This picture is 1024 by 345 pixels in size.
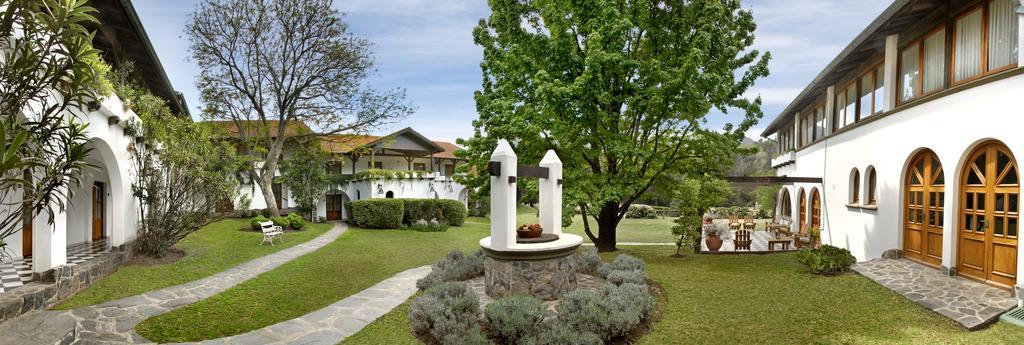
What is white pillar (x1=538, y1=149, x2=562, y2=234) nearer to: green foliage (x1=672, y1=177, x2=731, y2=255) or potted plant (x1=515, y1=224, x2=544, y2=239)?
potted plant (x1=515, y1=224, x2=544, y2=239)

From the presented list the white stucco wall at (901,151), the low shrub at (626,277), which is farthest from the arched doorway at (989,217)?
the low shrub at (626,277)

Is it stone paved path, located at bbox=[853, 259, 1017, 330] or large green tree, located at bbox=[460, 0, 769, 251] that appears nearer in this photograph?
stone paved path, located at bbox=[853, 259, 1017, 330]

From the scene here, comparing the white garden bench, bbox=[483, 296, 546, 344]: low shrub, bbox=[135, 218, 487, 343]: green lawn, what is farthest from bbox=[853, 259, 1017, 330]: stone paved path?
the white garden bench

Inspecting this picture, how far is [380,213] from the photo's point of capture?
960 inches

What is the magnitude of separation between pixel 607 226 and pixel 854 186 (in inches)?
288

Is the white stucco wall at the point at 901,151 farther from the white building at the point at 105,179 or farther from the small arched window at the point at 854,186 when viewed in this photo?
the white building at the point at 105,179

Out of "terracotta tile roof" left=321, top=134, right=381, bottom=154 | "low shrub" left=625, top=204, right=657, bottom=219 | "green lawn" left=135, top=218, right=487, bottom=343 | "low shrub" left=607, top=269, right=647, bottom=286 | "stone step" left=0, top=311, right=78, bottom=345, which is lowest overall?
"low shrub" left=625, top=204, right=657, bottom=219

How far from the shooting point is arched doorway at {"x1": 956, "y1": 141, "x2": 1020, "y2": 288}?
321 inches

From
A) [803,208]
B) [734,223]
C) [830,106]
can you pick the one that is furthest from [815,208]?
[734,223]

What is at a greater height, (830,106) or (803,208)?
(830,106)

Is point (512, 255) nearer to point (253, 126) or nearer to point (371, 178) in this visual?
point (371, 178)

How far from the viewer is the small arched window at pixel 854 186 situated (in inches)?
555

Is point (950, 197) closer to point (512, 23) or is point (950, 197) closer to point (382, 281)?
point (512, 23)

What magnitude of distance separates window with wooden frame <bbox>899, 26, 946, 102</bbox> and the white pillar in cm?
811
